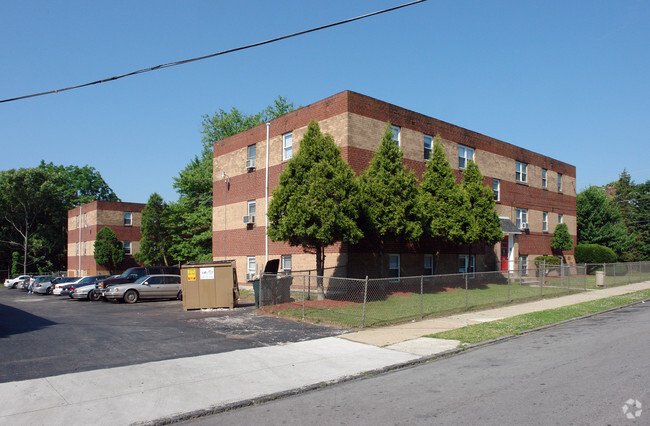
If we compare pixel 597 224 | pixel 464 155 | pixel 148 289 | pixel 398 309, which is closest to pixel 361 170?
pixel 398 309

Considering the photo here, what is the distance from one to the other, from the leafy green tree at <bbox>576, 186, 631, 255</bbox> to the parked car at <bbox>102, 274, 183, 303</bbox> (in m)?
37.2

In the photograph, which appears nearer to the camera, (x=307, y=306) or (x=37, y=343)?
(x=37, y=343)

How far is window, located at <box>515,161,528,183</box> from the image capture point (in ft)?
112

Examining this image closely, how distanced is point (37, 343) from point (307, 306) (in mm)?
8510

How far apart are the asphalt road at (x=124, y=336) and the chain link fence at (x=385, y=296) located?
1.13 m

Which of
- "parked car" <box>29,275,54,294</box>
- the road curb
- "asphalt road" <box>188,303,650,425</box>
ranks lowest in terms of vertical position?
"parked car" <box>29,275,54,294</box>

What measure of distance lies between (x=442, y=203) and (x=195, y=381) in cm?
1751

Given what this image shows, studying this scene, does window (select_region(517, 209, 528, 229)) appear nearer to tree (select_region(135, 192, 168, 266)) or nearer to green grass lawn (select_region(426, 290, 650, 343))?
green grass lawn (select_region(426, 290, 650, 343))

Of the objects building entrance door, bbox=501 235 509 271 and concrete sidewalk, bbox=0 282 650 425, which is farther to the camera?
building entrance door, bbox=501 235 509 271

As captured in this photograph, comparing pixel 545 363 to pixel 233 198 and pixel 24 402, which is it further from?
pixel 233 198

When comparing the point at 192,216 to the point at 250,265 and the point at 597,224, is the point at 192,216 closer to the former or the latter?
the point at 250,265

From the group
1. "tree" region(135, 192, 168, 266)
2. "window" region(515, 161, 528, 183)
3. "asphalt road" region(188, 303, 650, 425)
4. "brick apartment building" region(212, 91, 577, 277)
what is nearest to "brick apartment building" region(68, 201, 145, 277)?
"tree" region(135, 192, 168, 266)

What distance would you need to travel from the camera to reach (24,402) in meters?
6.91

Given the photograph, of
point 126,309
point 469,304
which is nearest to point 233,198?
point 126,309
